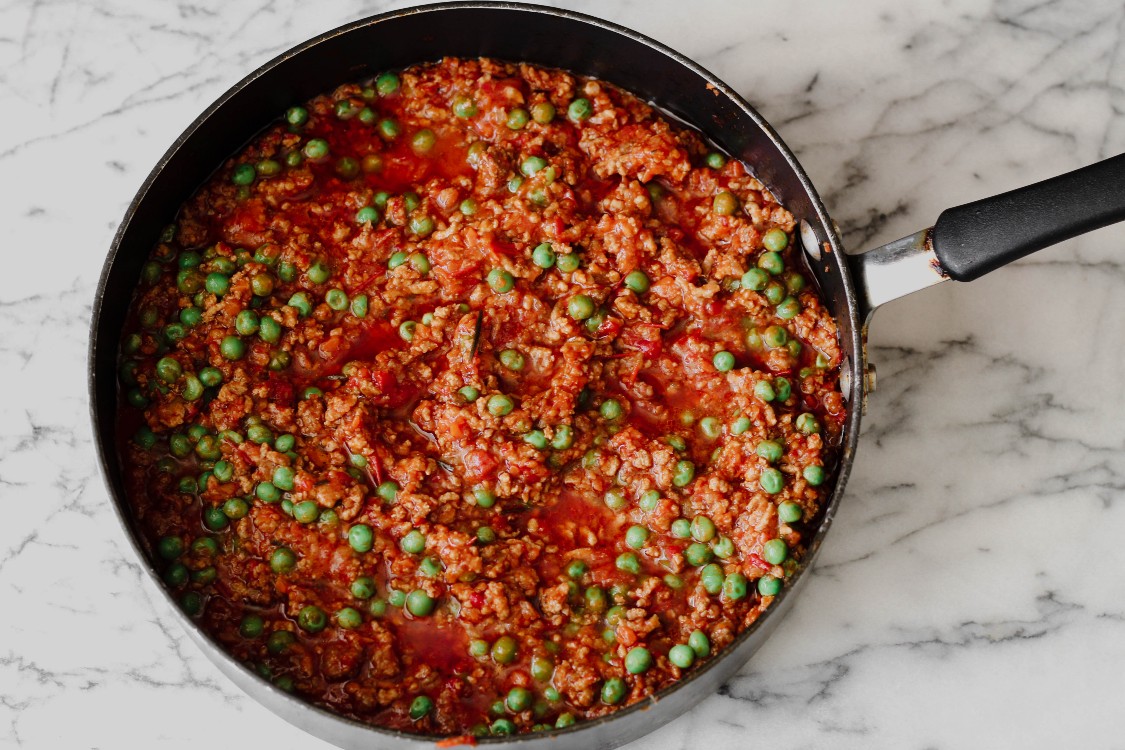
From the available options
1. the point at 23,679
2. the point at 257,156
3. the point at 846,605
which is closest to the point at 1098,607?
the point at 846,605

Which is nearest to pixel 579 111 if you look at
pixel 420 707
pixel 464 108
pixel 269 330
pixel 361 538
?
pixel 464 108

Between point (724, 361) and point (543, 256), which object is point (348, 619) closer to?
point (543, 256)

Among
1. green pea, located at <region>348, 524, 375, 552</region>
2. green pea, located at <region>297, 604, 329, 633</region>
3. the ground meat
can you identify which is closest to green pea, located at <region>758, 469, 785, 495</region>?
the ground meat

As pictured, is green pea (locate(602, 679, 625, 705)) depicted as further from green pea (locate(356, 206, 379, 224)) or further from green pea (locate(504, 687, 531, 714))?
green pea (locate(356, 206, 379, 224))

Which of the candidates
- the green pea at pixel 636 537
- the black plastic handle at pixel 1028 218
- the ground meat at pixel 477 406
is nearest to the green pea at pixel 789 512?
the ground meat at pixel 477 406

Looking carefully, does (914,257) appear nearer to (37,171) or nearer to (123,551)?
(123,551)

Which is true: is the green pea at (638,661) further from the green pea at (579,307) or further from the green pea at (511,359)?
the green pea at (579,307)
